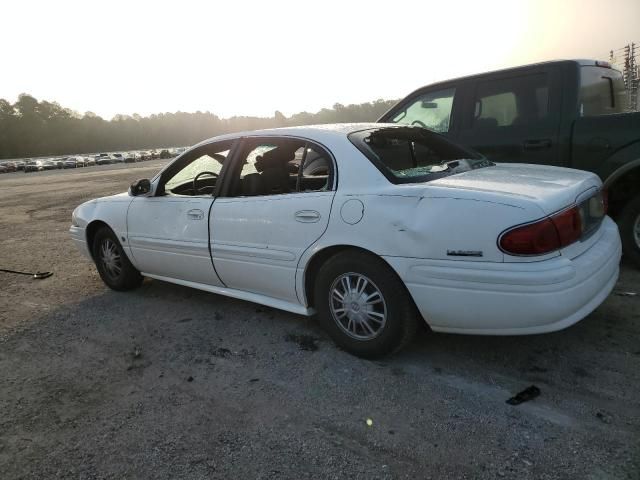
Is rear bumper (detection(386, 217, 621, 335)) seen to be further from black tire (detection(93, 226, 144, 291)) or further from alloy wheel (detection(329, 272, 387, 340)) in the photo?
black tire (detection(93, 226, 144, 291))

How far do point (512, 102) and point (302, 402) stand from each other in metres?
3.66

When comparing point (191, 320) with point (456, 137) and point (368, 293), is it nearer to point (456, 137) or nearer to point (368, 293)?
point (368, 293)

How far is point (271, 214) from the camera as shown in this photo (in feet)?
10.8

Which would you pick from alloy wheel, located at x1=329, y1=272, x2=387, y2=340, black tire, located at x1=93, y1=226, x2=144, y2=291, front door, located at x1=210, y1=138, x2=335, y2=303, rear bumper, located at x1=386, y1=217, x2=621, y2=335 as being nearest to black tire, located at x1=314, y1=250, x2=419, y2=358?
alloy wheel, located at x1=329, y1=272, x2=387, y2=340

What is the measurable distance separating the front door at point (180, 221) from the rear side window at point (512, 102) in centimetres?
271

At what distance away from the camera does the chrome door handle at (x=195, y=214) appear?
3773 mm

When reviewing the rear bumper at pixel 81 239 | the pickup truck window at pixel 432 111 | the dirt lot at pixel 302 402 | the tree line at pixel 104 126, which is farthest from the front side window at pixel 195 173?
the tree line at pixel 104 126

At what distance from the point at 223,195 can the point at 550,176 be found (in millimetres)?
2287

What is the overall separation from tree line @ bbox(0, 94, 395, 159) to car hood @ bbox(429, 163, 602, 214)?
79794mm

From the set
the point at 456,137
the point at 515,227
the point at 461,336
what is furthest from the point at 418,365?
the point at 456,137

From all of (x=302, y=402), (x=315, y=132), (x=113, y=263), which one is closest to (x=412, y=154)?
(x=315, y=132)

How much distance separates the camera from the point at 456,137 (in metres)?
5.07

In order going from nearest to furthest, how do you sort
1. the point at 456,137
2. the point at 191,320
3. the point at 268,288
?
the point at 268,288
the point at 191,320
the point at 456,137

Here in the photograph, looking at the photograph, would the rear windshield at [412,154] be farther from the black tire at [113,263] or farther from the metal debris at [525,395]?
the black tire at [113,263]
